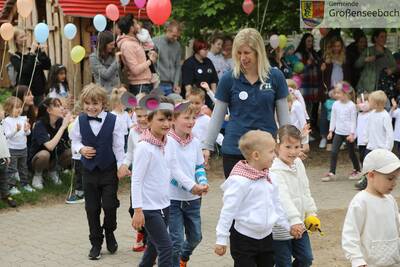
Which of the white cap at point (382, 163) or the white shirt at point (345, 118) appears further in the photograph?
the white shirt at point (345, 118)

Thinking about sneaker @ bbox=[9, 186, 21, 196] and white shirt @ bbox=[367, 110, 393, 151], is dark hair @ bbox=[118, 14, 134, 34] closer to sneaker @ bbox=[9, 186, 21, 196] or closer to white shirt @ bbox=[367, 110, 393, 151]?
sneaker @ bbox=[9, 186, 21, 196]

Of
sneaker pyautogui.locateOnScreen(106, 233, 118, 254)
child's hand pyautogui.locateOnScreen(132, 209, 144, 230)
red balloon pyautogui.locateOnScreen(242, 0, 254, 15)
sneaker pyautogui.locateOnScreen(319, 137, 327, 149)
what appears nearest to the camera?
child's hand pyautogui.locateOnScreen(132, 209, 144, 230)

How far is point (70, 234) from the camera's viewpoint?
8.10 meters

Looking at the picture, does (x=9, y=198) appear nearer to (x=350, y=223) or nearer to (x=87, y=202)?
(x=87, y=202)

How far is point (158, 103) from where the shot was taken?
5641 mm

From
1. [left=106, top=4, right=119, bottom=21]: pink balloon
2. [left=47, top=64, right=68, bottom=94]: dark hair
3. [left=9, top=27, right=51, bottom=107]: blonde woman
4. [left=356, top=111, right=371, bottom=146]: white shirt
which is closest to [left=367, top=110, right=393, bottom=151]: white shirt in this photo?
[left=356, top=111, right=371, bottom=146]: white shirt

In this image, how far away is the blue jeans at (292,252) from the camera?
208 inches

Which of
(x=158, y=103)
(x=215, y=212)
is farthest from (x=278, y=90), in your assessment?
(x=215, y=212)

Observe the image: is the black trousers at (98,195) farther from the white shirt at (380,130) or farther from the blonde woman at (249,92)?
the white shirt at (380,130)

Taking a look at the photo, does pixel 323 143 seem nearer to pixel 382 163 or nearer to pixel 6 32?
pixel 6 32

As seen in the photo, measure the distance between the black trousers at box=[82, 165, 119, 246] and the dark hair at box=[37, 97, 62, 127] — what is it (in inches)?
133

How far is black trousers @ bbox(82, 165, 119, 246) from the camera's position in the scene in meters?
6.88

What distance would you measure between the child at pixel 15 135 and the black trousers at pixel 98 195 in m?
3.19

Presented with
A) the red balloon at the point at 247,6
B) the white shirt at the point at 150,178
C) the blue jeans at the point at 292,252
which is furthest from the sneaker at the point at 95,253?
the red balloon at the point at 247,6
